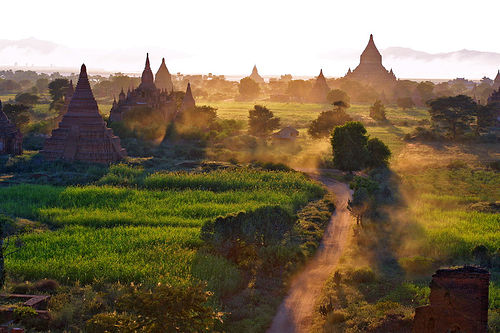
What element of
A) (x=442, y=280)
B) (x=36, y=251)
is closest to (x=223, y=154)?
(x=36, y=251)

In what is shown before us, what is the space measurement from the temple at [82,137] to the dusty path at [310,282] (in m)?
19.8

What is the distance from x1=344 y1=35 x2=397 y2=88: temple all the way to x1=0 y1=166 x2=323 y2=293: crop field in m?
90.6

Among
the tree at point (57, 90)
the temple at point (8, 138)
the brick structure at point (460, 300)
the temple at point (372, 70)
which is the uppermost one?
the temple at point (372, 70)

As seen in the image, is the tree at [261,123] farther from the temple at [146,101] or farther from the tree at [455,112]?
the tree at [455,112]

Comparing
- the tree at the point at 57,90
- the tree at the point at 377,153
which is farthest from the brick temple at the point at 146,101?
the tree at the point at 57,90

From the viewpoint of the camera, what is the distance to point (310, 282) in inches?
798

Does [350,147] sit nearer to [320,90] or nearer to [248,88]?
[320,90]

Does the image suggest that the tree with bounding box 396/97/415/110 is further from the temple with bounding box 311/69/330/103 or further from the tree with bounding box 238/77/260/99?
the tree with bounding box 238/77/260/99

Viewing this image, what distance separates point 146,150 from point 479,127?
37364 millimetres

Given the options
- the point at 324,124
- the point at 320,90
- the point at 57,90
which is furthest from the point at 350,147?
the point at 320,90

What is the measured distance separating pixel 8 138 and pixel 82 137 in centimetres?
618

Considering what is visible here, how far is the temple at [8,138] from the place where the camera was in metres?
42.4

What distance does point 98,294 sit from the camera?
17406 millimetres

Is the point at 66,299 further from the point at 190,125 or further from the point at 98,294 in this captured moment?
the point at 190,125
